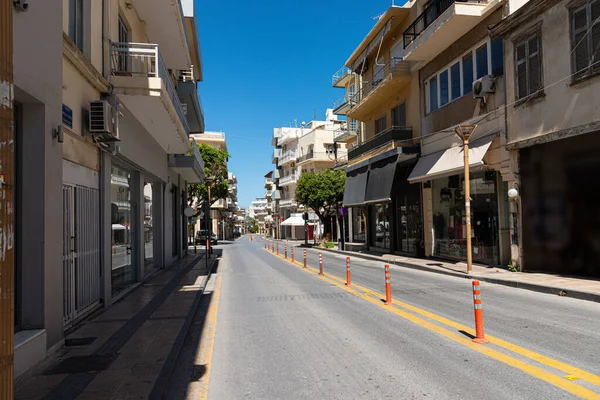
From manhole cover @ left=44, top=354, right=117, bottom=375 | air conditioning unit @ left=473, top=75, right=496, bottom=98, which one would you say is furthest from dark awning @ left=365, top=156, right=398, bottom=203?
manhole cover @ left=44, top=354, right=117, bottom=375

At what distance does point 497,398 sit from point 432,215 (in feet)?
56.8

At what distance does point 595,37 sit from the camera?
11.3m

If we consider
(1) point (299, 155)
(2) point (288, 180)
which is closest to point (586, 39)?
(1) point (299, 155)

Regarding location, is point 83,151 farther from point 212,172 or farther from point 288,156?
point 288,156

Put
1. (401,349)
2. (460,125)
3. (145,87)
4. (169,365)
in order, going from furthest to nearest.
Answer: (460,125) → (145,87) → (401,349) → (169,365)

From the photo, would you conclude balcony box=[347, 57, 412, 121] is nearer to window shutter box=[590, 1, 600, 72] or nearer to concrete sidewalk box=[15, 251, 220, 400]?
window shutter box=[590, 1, 600, 72]

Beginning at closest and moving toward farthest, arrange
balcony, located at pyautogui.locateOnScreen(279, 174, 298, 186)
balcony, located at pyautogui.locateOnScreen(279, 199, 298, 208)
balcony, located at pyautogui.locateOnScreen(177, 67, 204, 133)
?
balcony, located at pyautogui.locateOnScreen(177, 67, 204, 133), balcony, located at pyautogui.locateOnScreen(279, 174, 298, 186), balcony, located at pyautogui.locateOnScreen(279, 199, 298, 208)

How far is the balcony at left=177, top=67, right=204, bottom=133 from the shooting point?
19672 mm

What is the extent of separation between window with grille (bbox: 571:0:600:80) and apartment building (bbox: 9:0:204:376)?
10758mm

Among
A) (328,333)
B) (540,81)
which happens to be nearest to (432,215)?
(540,81)

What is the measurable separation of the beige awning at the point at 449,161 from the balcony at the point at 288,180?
45543mm

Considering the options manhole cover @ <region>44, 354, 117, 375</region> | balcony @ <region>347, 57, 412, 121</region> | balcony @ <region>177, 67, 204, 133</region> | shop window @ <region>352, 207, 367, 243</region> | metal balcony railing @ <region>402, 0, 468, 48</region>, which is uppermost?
metal balcony railing @ <region>402, 0, 468, 48</region>

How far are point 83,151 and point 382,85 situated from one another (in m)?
18.3

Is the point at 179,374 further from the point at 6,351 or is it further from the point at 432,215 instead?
the point at 432,215
